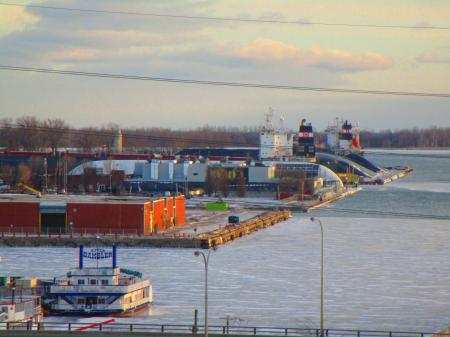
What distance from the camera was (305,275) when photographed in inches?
697

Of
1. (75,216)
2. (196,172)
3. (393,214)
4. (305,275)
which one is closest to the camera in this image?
(305,275)

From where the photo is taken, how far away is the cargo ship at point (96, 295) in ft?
48.1

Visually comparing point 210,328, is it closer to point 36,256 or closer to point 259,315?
point 259,315

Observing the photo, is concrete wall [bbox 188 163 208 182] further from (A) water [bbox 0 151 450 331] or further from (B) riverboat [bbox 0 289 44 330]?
(B) riverboat [bbox 0 289 44 330]

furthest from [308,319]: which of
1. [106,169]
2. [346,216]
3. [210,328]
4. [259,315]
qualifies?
[106,169]

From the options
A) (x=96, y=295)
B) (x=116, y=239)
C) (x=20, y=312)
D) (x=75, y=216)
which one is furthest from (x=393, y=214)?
(x=20, y=312)

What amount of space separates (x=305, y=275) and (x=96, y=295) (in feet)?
12.8

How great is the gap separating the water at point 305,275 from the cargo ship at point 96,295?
0.29 meters

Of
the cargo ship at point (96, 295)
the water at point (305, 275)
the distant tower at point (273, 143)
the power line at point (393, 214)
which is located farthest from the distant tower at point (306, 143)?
the cargo ship at point (96, 295)

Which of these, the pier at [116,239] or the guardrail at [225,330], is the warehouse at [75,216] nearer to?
the pier at [116,239]

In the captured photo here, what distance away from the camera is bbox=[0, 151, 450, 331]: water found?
1395 centimetres

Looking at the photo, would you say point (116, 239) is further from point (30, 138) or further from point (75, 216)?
point (30, 138)

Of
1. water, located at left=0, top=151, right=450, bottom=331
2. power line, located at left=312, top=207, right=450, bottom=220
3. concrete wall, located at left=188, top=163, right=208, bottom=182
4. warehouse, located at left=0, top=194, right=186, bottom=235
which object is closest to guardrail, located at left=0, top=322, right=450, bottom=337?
water, located at left=0, top=151, right=450, bottom=331

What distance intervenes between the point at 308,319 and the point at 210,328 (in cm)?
145
